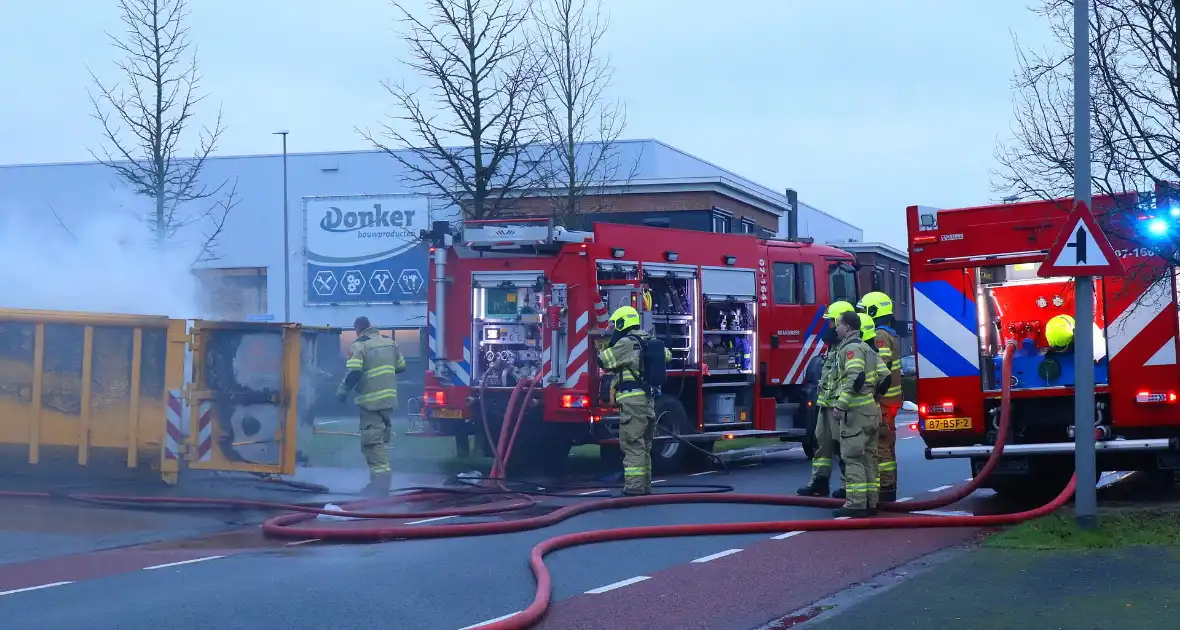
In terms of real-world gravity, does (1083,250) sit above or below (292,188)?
below

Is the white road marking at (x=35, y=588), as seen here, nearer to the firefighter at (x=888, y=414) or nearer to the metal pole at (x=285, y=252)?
the firefighter at (x=888, y=414)

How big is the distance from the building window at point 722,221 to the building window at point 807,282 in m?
19.3

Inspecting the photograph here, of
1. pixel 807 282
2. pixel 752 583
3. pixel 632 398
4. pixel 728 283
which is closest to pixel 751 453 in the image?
pixel 807 282

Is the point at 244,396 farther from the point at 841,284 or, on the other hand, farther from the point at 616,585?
the point at 841,284

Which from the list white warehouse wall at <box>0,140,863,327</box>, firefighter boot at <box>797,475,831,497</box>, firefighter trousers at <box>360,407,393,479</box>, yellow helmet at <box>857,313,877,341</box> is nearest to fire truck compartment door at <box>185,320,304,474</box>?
firefighter trousers at <box>360,407,393,479</box>

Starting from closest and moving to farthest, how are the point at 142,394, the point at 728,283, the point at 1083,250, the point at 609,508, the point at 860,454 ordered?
the point at 1083,250
the point at 860,454
the point at 609,508
the point at 142,394
the point at 728,283

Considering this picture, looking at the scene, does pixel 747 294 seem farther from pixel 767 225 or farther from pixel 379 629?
pixel 767 225

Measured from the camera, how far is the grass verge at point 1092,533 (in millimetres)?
9523

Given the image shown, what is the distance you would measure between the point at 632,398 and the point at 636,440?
428mm

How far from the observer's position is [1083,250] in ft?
32.9

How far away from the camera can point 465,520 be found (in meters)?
11.6

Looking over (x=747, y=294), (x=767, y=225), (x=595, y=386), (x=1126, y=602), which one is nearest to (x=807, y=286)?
(x=747, y=294)

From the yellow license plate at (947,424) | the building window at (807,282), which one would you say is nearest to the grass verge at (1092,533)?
the yellow license plate at (947,424)

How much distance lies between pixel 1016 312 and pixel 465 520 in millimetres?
5852
